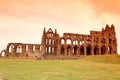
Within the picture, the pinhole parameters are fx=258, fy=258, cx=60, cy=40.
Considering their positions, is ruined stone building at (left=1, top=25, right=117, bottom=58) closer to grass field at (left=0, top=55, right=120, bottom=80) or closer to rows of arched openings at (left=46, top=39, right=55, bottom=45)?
rows of arched openings at (left=46, top=39, right=55, bottom=45)

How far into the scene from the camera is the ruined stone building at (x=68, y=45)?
106825mm

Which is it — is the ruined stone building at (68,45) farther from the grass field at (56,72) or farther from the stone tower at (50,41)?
the grass field at (56,72)

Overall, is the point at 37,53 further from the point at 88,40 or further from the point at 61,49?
the point at 88,40

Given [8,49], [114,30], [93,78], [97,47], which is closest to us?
[93,78]

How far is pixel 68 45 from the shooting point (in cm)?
10994

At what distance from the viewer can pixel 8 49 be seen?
106m

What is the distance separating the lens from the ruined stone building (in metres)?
107

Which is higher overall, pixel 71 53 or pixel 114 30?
pixel 114 30

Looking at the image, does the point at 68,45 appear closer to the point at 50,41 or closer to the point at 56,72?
the point at 50,41

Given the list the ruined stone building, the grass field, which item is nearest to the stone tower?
the ruined stone building

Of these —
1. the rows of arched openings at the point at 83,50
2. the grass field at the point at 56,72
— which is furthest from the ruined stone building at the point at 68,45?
the grass field at the point at 56,72

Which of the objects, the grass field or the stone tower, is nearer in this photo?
the grass field

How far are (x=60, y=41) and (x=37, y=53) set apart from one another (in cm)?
1090

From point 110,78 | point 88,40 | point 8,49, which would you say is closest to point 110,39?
point 88,40
